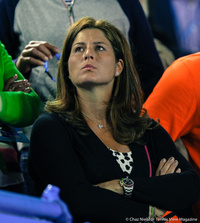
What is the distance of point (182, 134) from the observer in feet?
7.06

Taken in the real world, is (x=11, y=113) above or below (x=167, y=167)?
above

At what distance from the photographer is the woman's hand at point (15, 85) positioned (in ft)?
6.40

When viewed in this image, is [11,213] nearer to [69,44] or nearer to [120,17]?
[69,44]

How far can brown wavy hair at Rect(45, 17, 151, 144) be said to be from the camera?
1874 mm

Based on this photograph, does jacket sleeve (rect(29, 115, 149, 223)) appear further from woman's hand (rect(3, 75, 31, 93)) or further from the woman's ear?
the woman's ear

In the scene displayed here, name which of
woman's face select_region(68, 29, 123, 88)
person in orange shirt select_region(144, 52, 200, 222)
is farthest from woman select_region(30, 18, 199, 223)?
person in orange shirt select_region(144, 52, 200, 222)

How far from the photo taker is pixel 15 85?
6.42ft

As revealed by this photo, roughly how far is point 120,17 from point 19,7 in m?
0.59

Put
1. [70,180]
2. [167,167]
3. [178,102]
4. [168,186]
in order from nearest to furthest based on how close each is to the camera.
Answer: [70,180]
[168,186]
[167,167]
[178,102]

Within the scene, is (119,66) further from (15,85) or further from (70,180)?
(70,180)

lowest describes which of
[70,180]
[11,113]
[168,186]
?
[168,186]

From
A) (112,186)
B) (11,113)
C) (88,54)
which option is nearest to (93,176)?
(112,186)

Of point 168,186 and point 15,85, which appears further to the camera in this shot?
point 15,85

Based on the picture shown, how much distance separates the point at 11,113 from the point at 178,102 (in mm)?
829
